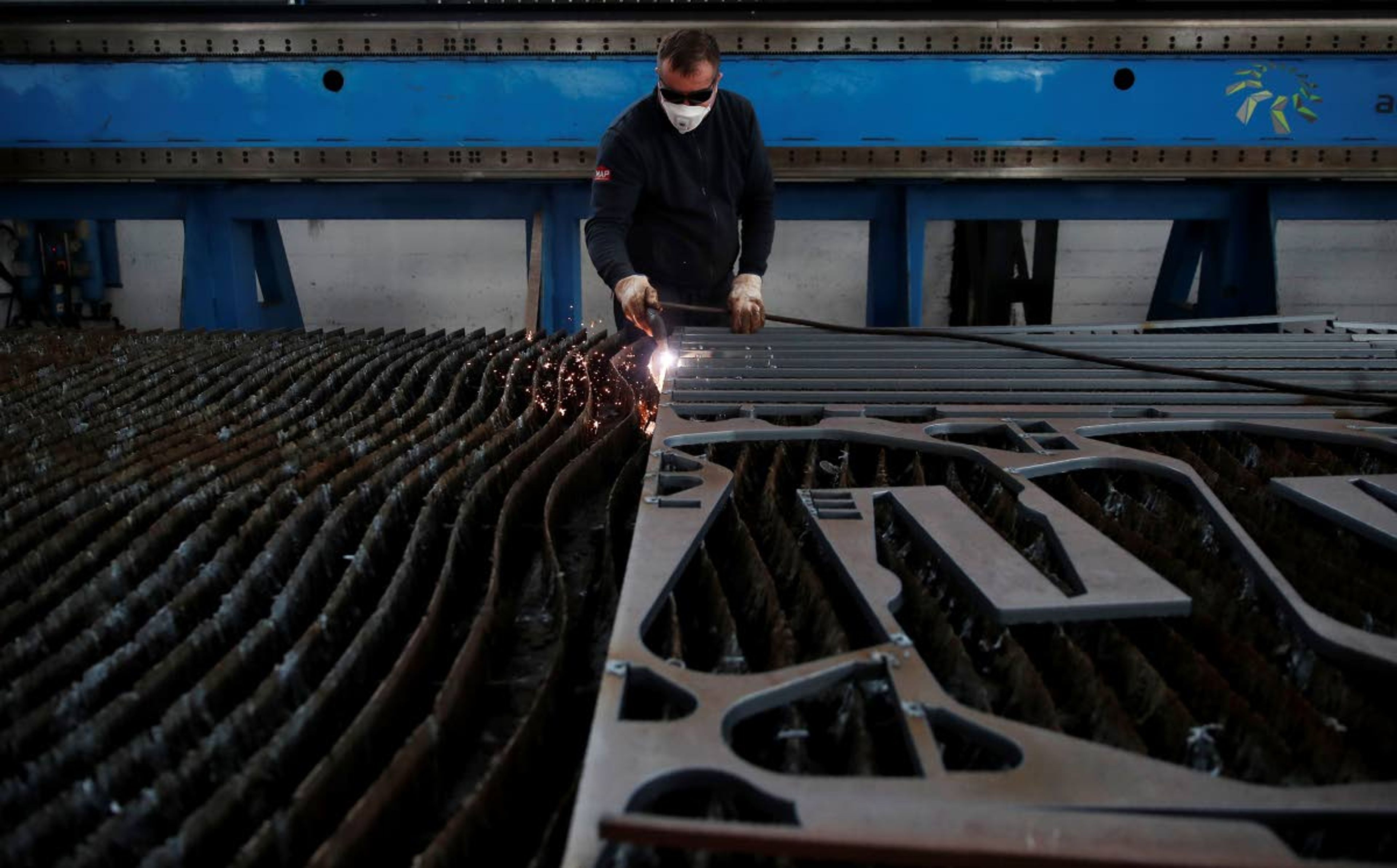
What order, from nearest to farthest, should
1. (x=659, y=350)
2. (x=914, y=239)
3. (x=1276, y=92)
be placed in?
(x=659, y=350)
(x=1276, y=92)
(x=914, y=239)

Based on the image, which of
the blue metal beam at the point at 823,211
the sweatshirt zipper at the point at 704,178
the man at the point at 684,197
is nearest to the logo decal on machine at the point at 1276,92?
the blue metal beam at the point at 823,211

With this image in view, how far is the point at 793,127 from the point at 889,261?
72cm

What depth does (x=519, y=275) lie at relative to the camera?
255 inches

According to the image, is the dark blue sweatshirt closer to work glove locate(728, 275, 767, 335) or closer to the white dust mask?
the white dust mask

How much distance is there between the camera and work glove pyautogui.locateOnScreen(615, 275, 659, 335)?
2402 mm

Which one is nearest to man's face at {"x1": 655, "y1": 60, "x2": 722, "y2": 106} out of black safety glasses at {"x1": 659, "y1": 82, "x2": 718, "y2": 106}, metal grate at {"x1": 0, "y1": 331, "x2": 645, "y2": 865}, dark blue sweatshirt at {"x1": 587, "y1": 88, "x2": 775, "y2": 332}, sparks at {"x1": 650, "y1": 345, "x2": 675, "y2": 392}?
black safety glasses at {"x1": 659, "y1": 82, "x2": 718, "y2": 106}

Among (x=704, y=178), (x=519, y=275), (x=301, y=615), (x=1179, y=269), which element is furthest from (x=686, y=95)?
(x=519, y=275)

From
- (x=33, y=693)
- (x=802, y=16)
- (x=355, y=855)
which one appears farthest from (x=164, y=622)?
(x=802, y=16)

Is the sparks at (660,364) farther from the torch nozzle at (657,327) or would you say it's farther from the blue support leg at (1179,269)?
the blue support leg at (1179,269)

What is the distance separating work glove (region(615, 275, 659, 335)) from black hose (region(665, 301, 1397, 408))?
0.37 ft

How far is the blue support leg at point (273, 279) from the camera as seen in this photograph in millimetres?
4039

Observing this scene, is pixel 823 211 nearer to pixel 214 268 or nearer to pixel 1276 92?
pixel 1276 92

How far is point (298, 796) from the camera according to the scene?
601 mm

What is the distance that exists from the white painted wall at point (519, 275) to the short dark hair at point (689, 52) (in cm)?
372
